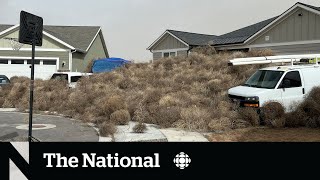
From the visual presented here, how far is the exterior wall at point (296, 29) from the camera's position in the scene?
21.4 metres

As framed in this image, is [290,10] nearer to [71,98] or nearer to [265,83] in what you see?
[265,83]

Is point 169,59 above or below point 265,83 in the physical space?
above

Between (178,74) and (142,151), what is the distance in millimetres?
14933

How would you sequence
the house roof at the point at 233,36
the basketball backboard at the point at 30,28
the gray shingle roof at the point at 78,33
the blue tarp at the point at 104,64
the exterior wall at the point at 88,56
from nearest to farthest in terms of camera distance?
the basketball backboard at the point at 30,28
the house roof at the point at 233,36
the blue tarp at the point at 104,64
the exterior wall at the point at 88,56
the gray shingle roof at the point at 78,33

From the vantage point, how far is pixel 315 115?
11977 mm

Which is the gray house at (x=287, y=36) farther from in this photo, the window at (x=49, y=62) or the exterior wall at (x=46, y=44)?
the window at (x=49, y=62)

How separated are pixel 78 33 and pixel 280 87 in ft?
102

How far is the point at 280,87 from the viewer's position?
12.6 meters

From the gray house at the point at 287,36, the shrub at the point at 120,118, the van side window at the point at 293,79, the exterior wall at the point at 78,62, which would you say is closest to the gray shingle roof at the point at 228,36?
the gray house at the point at 287,36

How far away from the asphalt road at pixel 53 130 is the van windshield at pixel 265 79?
5989 mm

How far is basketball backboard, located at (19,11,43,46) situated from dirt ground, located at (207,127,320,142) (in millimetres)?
5074

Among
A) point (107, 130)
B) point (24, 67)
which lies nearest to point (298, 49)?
point (107, 130)

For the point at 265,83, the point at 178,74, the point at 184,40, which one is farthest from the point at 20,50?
the point at 265,83

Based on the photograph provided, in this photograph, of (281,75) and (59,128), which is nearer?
(59,128)
